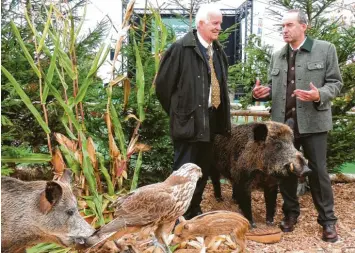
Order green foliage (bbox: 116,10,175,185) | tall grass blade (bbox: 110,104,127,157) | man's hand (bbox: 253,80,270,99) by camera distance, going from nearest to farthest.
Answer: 1. tall grass blade (bbox: 110,104,127,157)
2. man's hand (bbox: 253,80,270,99)
3. green foliage (bbox: 116,10,175,185)

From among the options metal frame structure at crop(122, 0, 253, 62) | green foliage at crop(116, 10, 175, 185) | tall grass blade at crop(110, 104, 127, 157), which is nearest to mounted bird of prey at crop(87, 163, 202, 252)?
tall grass blade at crop(110, 104, 127, 157)

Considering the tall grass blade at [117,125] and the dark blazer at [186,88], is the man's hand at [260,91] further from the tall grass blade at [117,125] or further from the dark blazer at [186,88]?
the tall grass blade at [117,125]

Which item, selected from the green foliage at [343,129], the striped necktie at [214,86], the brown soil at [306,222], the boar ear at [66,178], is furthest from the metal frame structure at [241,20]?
the boar ear at [66,178]

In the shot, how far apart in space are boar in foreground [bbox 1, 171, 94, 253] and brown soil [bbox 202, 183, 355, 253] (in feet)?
6.46

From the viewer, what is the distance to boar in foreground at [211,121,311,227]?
442 cm

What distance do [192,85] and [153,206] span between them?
147 centimetres

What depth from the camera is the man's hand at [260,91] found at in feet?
15.6

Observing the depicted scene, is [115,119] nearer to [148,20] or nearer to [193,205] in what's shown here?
[193,205]

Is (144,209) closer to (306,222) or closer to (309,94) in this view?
(309,94)

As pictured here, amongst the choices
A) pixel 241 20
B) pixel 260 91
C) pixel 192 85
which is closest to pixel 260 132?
pixel 260 91

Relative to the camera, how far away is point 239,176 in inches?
183

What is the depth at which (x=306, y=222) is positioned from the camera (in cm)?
515

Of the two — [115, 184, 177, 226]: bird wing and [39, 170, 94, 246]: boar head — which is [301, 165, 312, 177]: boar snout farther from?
[39, 170, 94, 246]: boar head

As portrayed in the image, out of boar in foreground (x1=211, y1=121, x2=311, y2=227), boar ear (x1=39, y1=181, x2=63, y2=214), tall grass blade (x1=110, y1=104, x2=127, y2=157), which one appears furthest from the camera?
boar in foreground (x1=211, y1=121, x2=311, y2=227)
